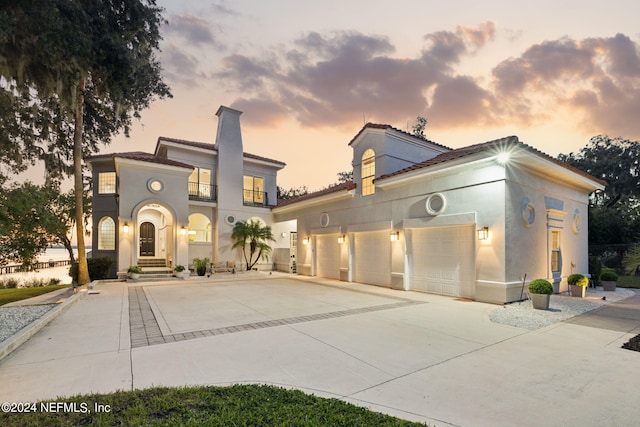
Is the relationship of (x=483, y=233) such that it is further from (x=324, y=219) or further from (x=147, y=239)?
(x=147, y=239)

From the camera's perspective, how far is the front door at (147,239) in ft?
68.4

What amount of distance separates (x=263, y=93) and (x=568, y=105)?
15.5 meters

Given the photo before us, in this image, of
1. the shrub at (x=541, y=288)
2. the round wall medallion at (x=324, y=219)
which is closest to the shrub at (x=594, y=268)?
the shrub at (x=541, y=288)

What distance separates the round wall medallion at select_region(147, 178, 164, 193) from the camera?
16.8 metres

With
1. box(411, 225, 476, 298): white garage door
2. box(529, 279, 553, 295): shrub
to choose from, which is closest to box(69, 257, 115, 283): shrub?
box(411, 225, 476, 298): white garage door

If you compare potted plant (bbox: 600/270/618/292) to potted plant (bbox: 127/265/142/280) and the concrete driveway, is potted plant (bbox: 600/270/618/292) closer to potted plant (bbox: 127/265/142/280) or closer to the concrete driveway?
the concrete driveway

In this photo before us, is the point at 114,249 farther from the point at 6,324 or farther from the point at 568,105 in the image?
the point at 568,105

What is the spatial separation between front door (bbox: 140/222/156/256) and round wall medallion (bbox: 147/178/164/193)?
5.37 metres

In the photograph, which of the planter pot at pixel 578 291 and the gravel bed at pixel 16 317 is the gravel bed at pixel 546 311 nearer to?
the planter pot at pixel 578 291

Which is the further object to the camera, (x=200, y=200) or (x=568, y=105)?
(x=200, y=200)

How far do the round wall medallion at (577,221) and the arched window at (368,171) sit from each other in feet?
27.9

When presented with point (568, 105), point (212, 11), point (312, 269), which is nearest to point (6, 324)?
point (212, 11)

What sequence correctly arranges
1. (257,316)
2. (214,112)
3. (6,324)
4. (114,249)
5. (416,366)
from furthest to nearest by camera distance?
(214,112) < (114,249) < (257,316) < (6,324) < (416,366)

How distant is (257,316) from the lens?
25.9 feet
